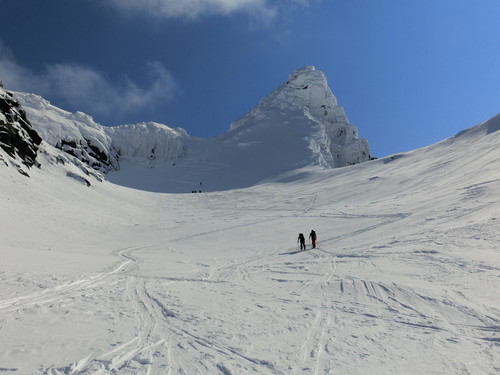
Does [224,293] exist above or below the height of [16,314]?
above

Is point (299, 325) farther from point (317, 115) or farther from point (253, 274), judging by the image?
point (317, 115)

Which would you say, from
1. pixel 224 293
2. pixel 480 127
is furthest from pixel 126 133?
pixel 224 293

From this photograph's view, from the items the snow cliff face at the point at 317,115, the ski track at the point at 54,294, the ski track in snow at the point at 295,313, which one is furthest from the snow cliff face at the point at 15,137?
the snow cliff face at the point at 317,115

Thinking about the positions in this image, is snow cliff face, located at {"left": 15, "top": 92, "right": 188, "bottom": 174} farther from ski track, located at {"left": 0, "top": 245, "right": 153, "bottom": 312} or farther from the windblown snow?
ski track, located at {"left": 0, "top": 245, "right": 153, "bottom": 312}

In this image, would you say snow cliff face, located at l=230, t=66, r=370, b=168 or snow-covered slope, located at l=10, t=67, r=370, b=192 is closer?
snow-covered slope, located at l=10, t=67, r=370, b=192

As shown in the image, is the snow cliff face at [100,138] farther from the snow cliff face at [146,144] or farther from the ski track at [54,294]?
the ski track at [54,294]

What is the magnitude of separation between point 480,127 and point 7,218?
61545 mm

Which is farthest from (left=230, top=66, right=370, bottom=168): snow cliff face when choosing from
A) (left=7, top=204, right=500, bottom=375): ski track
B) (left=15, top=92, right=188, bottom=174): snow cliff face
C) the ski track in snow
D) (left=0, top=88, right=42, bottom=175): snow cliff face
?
(left=7, top=204, right=500, bottom=375): ski track

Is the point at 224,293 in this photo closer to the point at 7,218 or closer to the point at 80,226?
the point at 7,218

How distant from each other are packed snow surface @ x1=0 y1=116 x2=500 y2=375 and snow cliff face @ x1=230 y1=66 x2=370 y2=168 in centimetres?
6400

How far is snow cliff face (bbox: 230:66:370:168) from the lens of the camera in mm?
101375

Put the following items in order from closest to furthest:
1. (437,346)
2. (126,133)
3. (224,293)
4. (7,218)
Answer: (437,346) < (224,293) < (7,218) < (126,133)

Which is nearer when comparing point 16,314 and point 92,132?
point 16,314

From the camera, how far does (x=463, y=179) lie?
31.2 m
